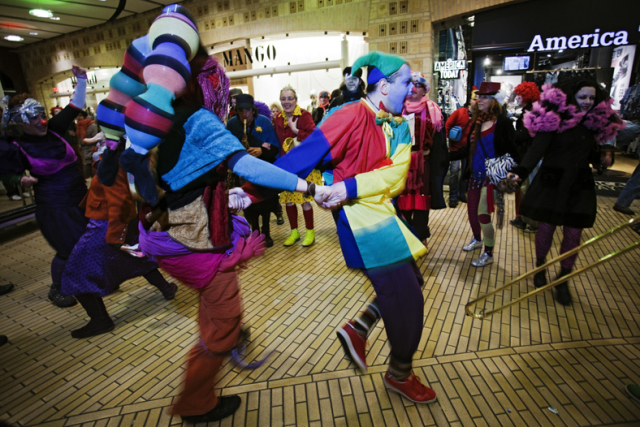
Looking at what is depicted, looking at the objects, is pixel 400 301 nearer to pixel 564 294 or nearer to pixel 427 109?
pixel 564 294

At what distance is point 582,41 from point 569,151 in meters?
5.81

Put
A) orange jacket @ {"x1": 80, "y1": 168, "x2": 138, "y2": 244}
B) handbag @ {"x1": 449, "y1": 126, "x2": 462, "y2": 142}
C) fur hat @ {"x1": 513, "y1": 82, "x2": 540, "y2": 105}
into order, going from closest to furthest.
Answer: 1. orange jacket @ {"x1": 80, "y1": 168, "x2": 138, "y2": 244}
2. fur hat @ {"x1": 513, "y1": 82, "x2": 540, "y2": 105}
3. handbag @ {"x1": 449, "y1": 126, "x2": 462, "y2": 142}

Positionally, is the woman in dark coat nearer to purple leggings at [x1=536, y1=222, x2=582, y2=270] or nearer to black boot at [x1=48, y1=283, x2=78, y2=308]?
purple leggings at [x1=536, y1=222, x2=582, y2=270]

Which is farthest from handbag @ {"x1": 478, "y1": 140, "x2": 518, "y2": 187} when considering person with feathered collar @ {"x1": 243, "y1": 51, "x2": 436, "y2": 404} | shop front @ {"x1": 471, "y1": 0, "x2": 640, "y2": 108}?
shop front @ {"x1": 471, "y1": 0, "x2": 640, "y2": 108}

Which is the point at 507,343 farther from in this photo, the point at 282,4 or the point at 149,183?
the point at 282,4

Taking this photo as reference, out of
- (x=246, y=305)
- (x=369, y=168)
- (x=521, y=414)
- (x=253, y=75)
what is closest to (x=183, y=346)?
(x=246, y=305)

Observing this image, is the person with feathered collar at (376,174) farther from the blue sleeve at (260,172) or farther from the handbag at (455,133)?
the handbag at (455,133)

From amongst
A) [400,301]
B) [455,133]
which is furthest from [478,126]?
[400,301]

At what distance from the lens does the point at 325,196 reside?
1.29 m

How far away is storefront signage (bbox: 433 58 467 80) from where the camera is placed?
7.06 meters

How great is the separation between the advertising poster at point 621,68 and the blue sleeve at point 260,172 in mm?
7903

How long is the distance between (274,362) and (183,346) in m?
0.74

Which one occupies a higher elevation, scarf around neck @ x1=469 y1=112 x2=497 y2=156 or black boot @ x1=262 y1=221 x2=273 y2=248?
scarf around neck @ x1=469 y1=112 x2=497 y2=156

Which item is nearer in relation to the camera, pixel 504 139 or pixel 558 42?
pixel 504 139
